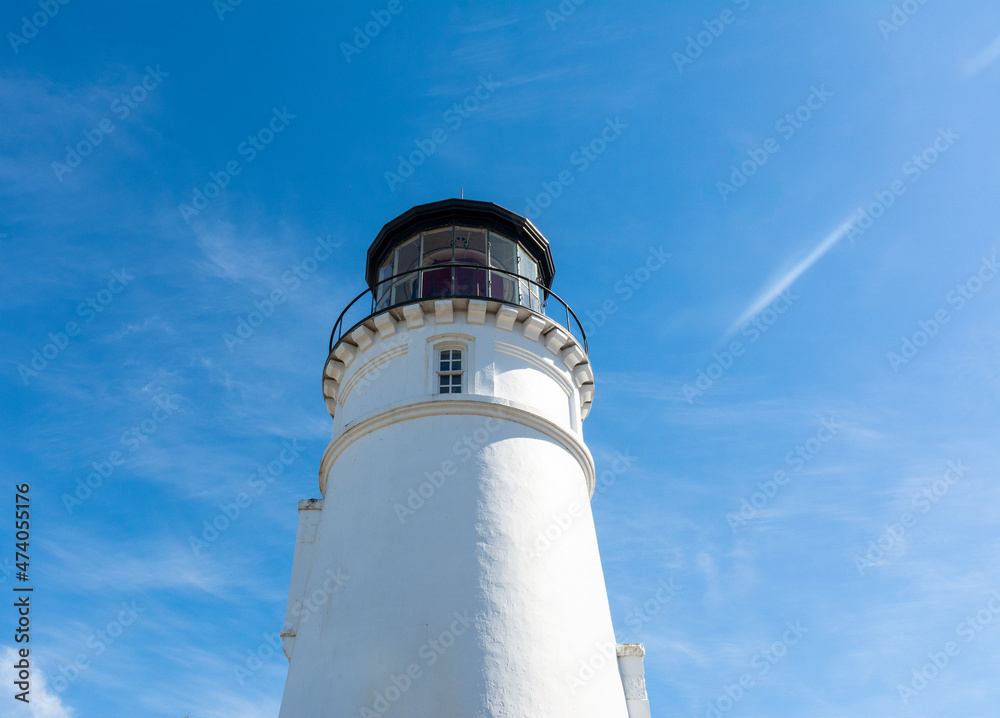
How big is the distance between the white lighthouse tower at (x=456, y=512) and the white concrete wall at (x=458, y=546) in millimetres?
28

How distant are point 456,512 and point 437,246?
22.1ft

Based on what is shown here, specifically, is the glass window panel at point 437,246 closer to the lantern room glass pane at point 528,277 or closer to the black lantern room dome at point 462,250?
the black lantern room dome at point 462,250

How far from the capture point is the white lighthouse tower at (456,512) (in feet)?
35.9

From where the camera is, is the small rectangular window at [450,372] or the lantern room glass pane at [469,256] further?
the lantern room glass pane at [469,256]

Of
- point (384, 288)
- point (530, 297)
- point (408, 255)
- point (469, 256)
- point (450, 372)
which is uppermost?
point (408, 255)

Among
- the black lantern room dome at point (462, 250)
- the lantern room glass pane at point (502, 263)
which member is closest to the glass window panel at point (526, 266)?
the black lantern room dome at point (462, 250)

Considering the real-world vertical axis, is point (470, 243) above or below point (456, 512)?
above

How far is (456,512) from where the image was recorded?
1220cm

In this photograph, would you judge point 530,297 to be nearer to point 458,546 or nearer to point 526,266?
point 526,266

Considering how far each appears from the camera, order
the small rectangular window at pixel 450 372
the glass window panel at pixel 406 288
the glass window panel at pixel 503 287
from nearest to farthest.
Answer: the small rectangular window at pixel 450 372 → the glass window panel at pixel 406 288 → the glass window panel at pixel 503 287

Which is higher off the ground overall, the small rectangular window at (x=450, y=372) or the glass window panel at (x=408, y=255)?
the glass window panel at (x=408, y=255)

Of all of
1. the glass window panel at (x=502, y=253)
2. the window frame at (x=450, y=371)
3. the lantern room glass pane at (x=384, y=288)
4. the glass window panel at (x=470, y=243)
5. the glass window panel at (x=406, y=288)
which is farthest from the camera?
the glass window panel at (x=502, y=253)

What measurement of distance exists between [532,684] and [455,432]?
434 centimetres

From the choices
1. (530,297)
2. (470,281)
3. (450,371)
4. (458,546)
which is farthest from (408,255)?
(458,546)
